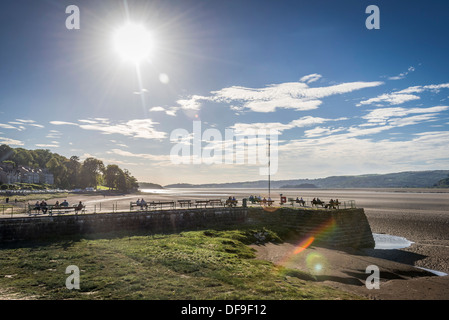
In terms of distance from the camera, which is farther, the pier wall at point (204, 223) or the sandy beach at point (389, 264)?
the pier wall at point (204, 223)

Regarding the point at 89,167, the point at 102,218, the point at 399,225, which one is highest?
the point at 89,167

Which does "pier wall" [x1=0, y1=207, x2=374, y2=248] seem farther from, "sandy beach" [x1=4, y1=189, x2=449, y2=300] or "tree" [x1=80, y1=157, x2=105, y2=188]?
"tree" [x1=80, y1=157, x2=105, y2=188]

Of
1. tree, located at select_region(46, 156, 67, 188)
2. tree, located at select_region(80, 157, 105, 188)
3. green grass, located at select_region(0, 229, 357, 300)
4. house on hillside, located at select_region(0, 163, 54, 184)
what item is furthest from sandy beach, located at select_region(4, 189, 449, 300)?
house on hillside, located at select_region(0, 163, 54, 184)

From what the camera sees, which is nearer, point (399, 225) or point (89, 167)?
point (399, 225)

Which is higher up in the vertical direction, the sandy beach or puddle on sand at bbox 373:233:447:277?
the sandy beach

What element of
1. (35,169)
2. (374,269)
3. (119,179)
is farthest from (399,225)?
(35,169)

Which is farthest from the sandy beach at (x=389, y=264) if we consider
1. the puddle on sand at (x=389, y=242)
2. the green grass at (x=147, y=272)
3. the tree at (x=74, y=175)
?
the tree at (x=74, y=175)

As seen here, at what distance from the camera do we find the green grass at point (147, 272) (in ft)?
41.2

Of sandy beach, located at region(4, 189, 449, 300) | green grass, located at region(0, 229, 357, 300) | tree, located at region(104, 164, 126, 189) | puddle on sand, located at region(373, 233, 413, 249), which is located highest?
tree, located at region(104, 164, 126, 189)

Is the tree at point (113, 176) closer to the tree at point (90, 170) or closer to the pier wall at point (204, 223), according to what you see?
the tree at point (90, 170)

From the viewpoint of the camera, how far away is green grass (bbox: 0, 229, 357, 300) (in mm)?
12570
